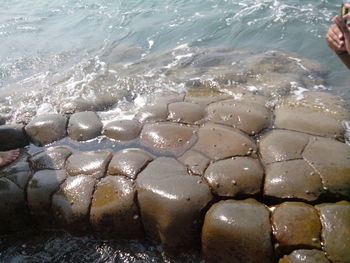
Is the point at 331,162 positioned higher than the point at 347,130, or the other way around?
the point at 331,162

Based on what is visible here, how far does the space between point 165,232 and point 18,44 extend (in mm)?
10933

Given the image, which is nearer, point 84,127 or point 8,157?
point 8,157

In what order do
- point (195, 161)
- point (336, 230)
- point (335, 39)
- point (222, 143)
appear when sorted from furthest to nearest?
point (222, 143), point (195, 161), point (335, 39), point (336, 230)

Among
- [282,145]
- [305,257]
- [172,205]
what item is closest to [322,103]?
[282,145]

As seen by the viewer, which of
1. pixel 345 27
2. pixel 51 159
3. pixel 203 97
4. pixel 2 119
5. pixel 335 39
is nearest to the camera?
pixel 345 27

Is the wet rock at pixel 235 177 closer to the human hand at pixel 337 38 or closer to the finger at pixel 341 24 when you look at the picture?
the human hand at pixel 337 38

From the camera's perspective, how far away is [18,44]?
12.4 meters

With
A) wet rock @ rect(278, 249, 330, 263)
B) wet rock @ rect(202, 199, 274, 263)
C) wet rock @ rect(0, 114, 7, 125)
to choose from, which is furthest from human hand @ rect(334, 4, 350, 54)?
wet rock @ rect(0, 114, 7, 125)

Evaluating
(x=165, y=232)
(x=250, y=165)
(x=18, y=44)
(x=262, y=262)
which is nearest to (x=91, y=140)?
(x=165, y=232)

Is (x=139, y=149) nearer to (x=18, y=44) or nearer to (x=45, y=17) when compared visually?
(x=18, y=44)

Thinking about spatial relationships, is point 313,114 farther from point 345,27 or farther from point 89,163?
point 89,163

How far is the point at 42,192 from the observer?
4.48 metres

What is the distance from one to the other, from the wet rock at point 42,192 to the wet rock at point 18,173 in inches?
4.6

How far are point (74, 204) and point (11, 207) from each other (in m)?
0.89
